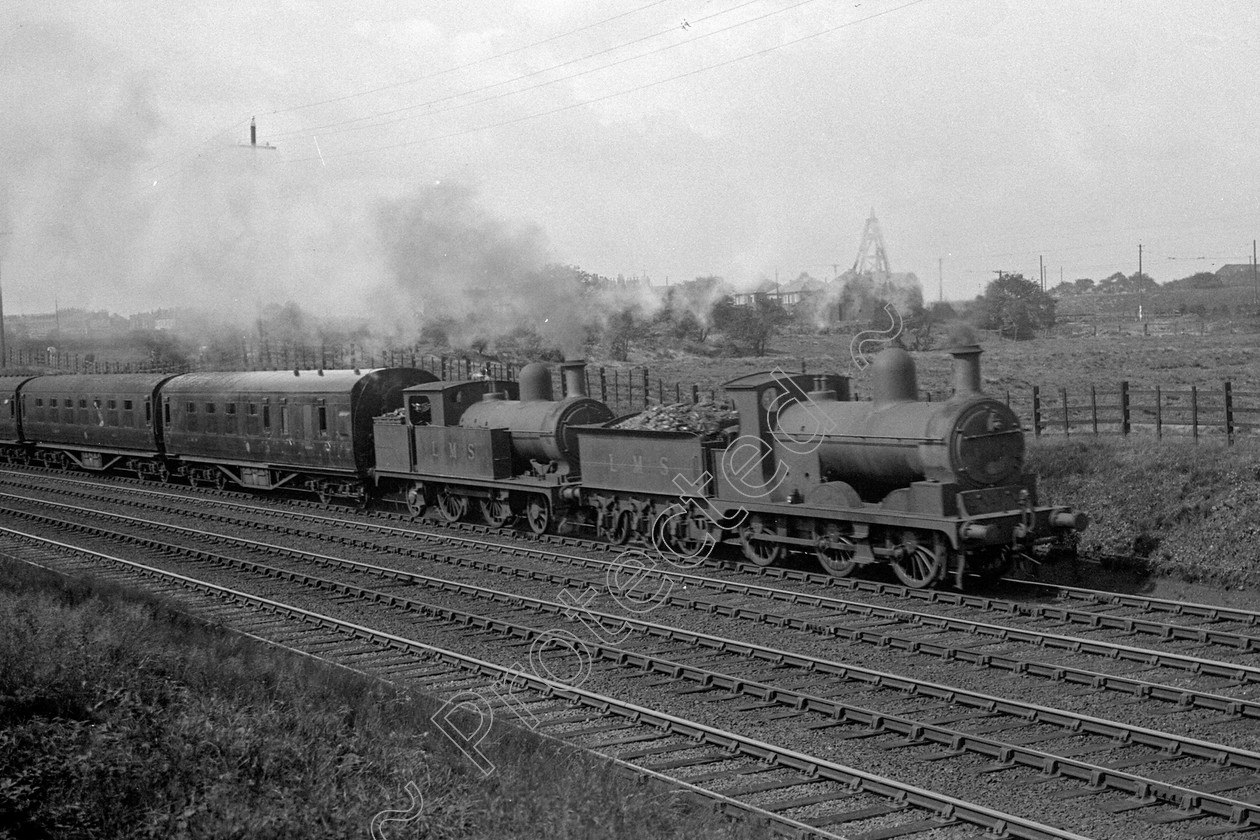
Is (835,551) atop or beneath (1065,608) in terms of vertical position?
atop

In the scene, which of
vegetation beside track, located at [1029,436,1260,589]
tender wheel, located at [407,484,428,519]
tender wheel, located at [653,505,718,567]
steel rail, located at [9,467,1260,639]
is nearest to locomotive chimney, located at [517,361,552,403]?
tender wheel, located at [407,484,428,519]

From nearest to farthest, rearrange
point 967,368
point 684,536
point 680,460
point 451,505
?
point 967,368 → point 680,460 → point 684,536 → point 451,505

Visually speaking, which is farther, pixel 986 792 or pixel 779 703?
pixel 779 703

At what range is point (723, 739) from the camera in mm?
9055

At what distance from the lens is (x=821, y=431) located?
15.3 m

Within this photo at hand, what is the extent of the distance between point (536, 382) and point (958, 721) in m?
13.1

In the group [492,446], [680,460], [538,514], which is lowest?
[538,514]

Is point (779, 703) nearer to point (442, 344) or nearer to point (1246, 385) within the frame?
point (1246, 385)

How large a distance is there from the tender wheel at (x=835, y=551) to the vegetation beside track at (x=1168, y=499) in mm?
3947

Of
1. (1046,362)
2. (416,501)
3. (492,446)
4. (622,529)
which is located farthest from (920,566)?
(1046,362)

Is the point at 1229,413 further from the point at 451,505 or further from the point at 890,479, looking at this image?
the point at 451,505

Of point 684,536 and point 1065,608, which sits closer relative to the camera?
point 1065,608

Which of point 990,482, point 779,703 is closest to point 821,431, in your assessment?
point 990,482

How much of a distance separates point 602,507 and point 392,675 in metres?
7.44
